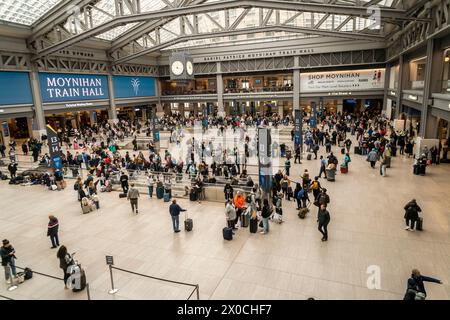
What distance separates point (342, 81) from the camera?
4144 cm

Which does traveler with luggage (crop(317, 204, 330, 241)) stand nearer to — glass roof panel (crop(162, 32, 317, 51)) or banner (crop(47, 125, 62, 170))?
banner (crop(47, 125, 62, 170))

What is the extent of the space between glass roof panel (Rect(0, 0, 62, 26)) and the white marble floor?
1727cm

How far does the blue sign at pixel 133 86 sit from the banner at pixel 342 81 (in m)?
22.8

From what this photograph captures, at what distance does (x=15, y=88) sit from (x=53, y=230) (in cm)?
2412

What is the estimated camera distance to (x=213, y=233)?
37.2 feet

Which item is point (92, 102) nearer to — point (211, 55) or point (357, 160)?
point (211, 55)

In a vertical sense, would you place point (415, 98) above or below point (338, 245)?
above

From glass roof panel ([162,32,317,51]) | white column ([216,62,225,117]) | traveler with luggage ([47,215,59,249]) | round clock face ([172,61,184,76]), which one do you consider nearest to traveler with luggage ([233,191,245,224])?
traveler with luggage ([47,215,59,249])

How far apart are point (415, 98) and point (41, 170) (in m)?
26.8

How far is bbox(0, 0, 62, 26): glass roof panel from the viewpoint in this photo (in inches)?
940
